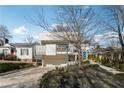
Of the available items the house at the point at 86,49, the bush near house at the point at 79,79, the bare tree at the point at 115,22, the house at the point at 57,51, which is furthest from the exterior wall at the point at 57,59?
the bare tree at the point at 115,22

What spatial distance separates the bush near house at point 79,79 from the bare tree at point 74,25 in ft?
3.02

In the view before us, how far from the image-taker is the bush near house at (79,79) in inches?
214

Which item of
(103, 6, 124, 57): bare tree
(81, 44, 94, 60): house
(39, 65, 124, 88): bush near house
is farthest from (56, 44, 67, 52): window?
(103, 6, 124, 57): bare tree

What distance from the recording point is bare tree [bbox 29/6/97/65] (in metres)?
6.36

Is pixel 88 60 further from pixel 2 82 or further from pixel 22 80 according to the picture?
pixel 2 82

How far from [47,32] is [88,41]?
3.81 ft

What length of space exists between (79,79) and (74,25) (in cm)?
177

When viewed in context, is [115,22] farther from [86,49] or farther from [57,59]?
[57,59]

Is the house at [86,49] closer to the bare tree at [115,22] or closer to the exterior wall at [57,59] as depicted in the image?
the exterior wall at [57,59]

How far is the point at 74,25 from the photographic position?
6.93 m

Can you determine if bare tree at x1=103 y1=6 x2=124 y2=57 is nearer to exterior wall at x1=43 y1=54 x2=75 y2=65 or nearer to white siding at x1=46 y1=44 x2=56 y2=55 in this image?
exterior wall at x1=43 y1=54 x2=75 y2=65

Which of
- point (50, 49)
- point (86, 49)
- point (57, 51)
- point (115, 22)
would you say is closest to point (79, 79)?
point (86, 49)

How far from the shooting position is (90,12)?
20.5 ft
